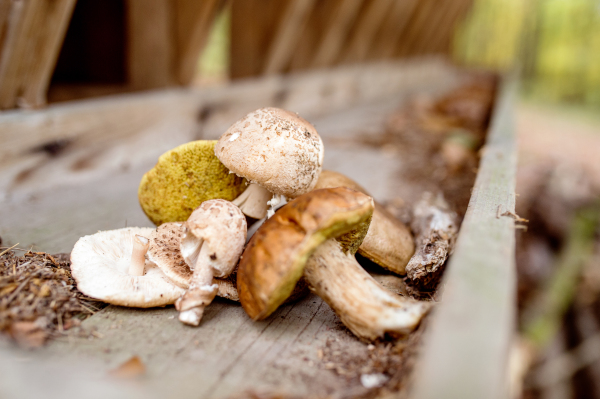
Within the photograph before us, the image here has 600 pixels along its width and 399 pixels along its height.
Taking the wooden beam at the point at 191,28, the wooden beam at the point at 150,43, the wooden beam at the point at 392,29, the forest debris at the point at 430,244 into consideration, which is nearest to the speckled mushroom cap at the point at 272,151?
the forest debris at the point at 430,244

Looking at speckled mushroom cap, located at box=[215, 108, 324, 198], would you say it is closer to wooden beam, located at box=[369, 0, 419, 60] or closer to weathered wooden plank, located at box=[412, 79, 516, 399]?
weathered wooden plank, located at box=[412, 79, 516, 399]

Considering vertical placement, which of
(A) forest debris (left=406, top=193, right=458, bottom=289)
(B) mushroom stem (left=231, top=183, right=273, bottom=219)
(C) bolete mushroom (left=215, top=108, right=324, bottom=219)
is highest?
(C) bolete mushroom (left=215, top=108, right=324, bottom=219)

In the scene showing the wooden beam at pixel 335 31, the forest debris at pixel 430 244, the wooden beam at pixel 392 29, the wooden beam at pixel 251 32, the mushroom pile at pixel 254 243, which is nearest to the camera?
the mushroom pile at pixel 254 243

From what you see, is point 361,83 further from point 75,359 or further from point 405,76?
point 75,359


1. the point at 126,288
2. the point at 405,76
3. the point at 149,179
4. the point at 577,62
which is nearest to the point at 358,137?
the point at 149,179

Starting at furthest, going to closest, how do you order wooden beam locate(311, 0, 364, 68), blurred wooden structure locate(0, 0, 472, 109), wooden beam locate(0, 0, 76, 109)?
wooden beam locate(311, 0, 364, 68)
blurred wooden structure locate(0, 0, 472, 109)
wooden beam locate(0, 0, 76, 109)

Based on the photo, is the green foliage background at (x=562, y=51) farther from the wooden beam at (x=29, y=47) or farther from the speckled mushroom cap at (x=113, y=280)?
the speckled mushroom cap at (x=113, y=280)

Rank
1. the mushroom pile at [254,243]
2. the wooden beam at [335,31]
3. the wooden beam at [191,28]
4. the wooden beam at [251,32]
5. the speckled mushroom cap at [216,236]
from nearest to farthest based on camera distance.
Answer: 1. the mushroom pile at [254,243]
2. the speckled mushroom cap at [216,236]
3. the wooden beam at [191,28]
4. the wooden beam at [251,32]
5. the wooden beam at [335,31]

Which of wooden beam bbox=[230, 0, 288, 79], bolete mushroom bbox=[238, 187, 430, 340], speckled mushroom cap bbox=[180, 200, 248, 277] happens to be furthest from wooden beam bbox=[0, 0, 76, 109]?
wooden beam bbox=[230, 0, 288, 79]
